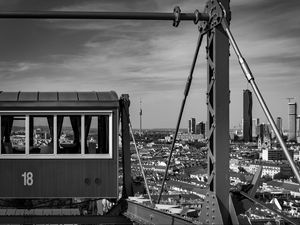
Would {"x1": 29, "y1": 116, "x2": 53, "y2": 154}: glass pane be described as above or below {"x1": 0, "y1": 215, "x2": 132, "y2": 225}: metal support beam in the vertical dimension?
above

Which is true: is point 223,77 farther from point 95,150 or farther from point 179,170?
point 179,170

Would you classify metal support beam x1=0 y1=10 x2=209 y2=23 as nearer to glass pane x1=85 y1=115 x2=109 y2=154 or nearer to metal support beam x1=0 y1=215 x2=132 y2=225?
glass pane x1=85 y1=115 x2=109 y2=154

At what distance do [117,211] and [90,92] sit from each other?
7.59 ft

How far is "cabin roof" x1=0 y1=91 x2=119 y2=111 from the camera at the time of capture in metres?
8.65

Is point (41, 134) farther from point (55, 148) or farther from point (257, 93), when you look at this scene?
point (257, 93)

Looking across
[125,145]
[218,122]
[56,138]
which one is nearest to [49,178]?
[56,138]

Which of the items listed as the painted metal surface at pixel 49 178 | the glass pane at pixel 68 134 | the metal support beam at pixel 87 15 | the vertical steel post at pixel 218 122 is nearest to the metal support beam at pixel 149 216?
the vertical steel post at pixel 218 122

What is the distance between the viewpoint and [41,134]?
8.81 metres

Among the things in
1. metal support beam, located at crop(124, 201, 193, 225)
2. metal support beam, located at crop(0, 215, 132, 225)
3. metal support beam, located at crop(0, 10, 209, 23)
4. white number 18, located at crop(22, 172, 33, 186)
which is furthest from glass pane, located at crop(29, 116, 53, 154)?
metal support beam, located at crop(0, 10, 209, 23)

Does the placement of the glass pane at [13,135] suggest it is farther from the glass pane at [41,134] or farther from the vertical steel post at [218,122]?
the vertical steel post at [218,122]

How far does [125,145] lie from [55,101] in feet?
5.17

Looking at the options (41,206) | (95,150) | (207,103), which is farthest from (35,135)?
(207,103)

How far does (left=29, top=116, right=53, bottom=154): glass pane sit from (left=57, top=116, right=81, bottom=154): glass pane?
16 centimetres

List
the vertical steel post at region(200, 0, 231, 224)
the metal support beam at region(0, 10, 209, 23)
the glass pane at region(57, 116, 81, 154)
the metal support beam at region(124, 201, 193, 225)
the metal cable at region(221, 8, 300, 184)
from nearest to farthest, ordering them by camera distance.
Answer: the metal cable at region(221, 8, 300, 184), the vertical steel post at region(200, 0, 231, 224), the metal support beam at region(0, 10, 209, 23), the metal support beam at region(124, 201, 193, 225), the glass pane at region(57, 116, 81, 154)
